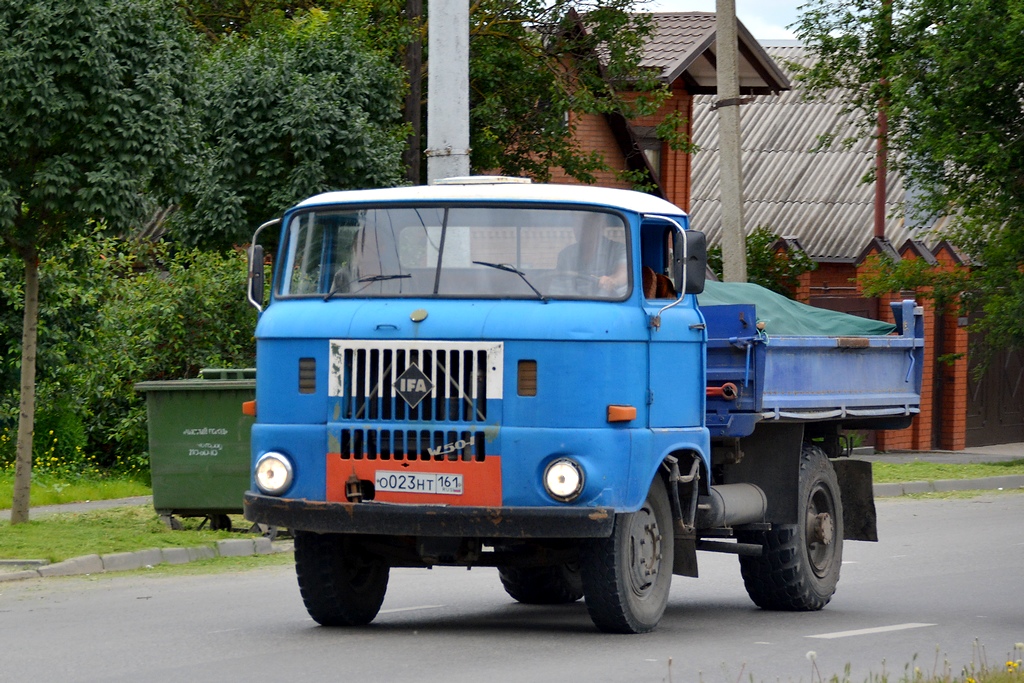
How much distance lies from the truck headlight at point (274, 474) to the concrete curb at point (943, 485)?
41.1 feet

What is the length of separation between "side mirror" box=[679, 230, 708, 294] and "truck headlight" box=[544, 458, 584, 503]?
1239 mm

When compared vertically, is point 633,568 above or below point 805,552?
above

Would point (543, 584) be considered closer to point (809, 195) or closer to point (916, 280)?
point (916, 280)

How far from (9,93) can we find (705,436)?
6237mm

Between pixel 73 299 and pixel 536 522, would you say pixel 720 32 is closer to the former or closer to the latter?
pixel 73 299

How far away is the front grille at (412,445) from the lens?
338 inches

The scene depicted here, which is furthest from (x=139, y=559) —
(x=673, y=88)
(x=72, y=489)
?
(x=673, y=88)

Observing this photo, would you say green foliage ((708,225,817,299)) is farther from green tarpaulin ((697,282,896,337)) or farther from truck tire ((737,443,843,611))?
truck tire ((737,443,843,611))

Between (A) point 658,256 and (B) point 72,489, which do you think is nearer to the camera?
(A) point 658,256

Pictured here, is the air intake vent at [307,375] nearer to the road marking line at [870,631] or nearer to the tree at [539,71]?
the road marking line at [870,631]

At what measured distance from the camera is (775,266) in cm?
2781

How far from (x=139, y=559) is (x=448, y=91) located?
455cm

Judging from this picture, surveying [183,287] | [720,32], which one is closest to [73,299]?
[183,287]

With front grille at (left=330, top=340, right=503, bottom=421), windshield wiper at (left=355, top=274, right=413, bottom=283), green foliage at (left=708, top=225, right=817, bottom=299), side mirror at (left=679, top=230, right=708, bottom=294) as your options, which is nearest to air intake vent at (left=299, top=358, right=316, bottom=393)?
front grille at (left=330, top=340, right=503, bottom=421)
